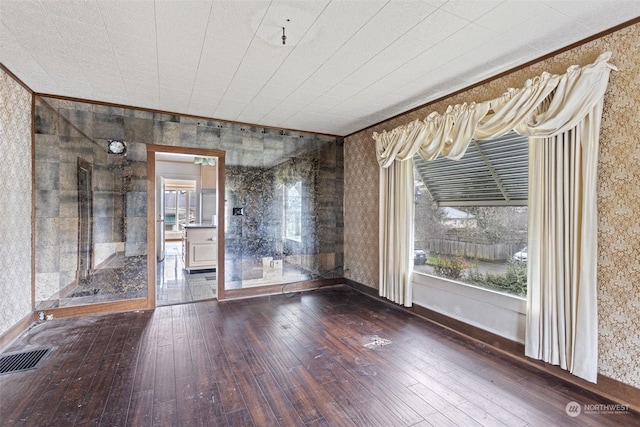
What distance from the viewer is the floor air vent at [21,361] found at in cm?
240

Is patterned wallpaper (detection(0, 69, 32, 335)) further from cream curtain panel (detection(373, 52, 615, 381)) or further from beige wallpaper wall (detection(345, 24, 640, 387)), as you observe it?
beige wallpaper wall (detection(345, 24, 640, 387))

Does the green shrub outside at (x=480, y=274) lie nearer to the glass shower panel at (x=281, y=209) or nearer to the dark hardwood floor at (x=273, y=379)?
the dark hardwood floor at (x=273, y=379)

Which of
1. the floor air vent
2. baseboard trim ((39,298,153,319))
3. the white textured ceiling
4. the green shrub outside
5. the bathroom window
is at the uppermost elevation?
the white textured ceiling

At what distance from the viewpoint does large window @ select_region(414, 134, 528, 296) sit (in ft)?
9.36

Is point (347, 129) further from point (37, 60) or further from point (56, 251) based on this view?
point (56, 251)

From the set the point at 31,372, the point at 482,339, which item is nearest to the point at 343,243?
the point at 482,339

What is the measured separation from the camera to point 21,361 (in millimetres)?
2510

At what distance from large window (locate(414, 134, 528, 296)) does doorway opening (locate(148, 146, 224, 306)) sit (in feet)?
9.40

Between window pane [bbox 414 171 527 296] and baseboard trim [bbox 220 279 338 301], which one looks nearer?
window pane [bbox 414 171 527 296]

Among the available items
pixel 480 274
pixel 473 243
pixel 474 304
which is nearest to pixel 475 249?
pixel 473 243

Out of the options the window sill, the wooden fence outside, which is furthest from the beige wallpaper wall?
the wooden fence outside

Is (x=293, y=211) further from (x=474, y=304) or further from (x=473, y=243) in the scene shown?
(x=474, y=304)

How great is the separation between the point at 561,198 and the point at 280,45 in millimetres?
2473

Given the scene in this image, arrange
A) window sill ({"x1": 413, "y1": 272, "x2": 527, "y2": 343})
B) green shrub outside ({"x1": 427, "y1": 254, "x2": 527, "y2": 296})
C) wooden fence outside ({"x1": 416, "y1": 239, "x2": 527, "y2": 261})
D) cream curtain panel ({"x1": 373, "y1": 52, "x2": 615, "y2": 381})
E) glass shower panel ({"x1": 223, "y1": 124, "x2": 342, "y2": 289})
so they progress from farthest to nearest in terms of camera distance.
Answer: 1. glass shower panel ({"x1": 223, "y1": 124, "x2": 342, "y2": 289})
2. wooden fence outside ({"x1": 416, "y1": 239, "x2": 527, "y2": 261})
3. green shrub outside ({"x1": 427, "y1": 254, "x2": 527, "y2": 296})
4. window sill ({"x1": 413, "y1": 272, "x2": 527, "y2": 343})
5. cream curtain panel ({"x1": 373, "y1": 52, "x2": 615, "y2": 381})
